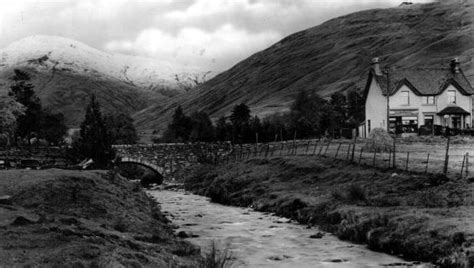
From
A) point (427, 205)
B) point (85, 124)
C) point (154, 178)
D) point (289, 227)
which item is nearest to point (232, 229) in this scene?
point (289, 227)

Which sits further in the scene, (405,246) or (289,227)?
(289,227)

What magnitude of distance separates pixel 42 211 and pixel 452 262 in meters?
18.5

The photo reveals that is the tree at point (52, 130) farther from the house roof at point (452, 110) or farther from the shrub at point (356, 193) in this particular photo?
the shrub at point (356, 193)

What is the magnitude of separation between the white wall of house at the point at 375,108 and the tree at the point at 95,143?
44.0 meters

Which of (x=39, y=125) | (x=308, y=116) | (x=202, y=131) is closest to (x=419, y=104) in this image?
(x=308, y=116)

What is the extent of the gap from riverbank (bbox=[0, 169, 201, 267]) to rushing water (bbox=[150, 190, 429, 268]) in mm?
3435

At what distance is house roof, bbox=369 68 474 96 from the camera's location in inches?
3903

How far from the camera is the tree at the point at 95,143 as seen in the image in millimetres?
86775

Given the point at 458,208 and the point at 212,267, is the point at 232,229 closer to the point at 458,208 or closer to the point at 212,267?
the point at 458,208

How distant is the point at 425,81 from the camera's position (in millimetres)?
101438

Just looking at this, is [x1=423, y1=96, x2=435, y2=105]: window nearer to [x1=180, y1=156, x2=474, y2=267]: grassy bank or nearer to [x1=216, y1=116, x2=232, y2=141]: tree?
[x1=180, y1=156, x2=474, y2=267]: grassy bank

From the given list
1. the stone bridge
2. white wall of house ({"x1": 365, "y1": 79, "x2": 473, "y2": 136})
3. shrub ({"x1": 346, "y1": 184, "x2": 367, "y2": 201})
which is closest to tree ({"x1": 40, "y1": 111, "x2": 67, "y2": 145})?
the stone bridge

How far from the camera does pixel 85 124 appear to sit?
91000mm

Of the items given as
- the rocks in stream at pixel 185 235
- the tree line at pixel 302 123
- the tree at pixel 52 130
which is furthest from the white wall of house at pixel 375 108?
the tree at pixel 52 130
